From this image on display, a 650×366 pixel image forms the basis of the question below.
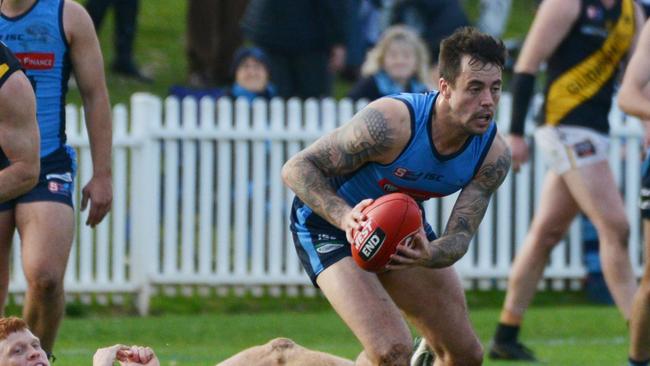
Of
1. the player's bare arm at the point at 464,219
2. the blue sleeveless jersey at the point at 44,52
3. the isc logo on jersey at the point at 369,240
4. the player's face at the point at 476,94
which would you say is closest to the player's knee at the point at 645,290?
the player's bare arm at the point at 464,219

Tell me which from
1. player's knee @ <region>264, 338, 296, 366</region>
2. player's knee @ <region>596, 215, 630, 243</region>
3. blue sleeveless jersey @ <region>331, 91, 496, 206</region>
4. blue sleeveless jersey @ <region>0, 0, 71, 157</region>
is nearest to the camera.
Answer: blue sleeveless jersey @ <region>331, 91, 496, 206</region>

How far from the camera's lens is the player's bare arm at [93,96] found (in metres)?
7.73

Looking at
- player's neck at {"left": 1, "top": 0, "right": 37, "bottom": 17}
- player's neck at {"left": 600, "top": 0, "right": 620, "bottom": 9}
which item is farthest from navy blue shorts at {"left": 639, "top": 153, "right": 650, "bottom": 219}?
player's neck at {"left": 1, "top": 0, "right": 37, "bottom": 17}

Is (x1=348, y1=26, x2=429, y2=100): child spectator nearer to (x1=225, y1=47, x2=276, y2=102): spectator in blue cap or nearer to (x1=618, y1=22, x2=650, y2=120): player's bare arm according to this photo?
(x1=225, y1=47, x2=276, y2=102): spectator in blue cap

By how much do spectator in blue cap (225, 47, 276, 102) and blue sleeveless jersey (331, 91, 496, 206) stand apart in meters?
6.07

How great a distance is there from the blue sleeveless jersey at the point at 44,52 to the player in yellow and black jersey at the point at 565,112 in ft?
9.90

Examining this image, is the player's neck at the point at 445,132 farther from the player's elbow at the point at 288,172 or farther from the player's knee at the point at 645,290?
the player's knee at the point at 645,290

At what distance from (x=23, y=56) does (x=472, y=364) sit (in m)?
2.60

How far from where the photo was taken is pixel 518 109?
31.6 ft

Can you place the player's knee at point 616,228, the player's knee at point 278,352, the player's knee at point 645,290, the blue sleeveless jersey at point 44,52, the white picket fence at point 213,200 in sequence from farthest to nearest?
the white picket fence at point 213,200 → the player's knee at point 616,228 → the player's knee at point 645,290 → the blue sleeveless jersey at point 44,52 → the player's knee at point 278,352

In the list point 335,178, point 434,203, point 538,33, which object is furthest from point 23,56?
point 434,203

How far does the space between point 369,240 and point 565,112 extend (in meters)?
3.43

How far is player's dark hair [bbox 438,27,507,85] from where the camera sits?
671 cm

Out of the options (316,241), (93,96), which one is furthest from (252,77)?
(316,241)
